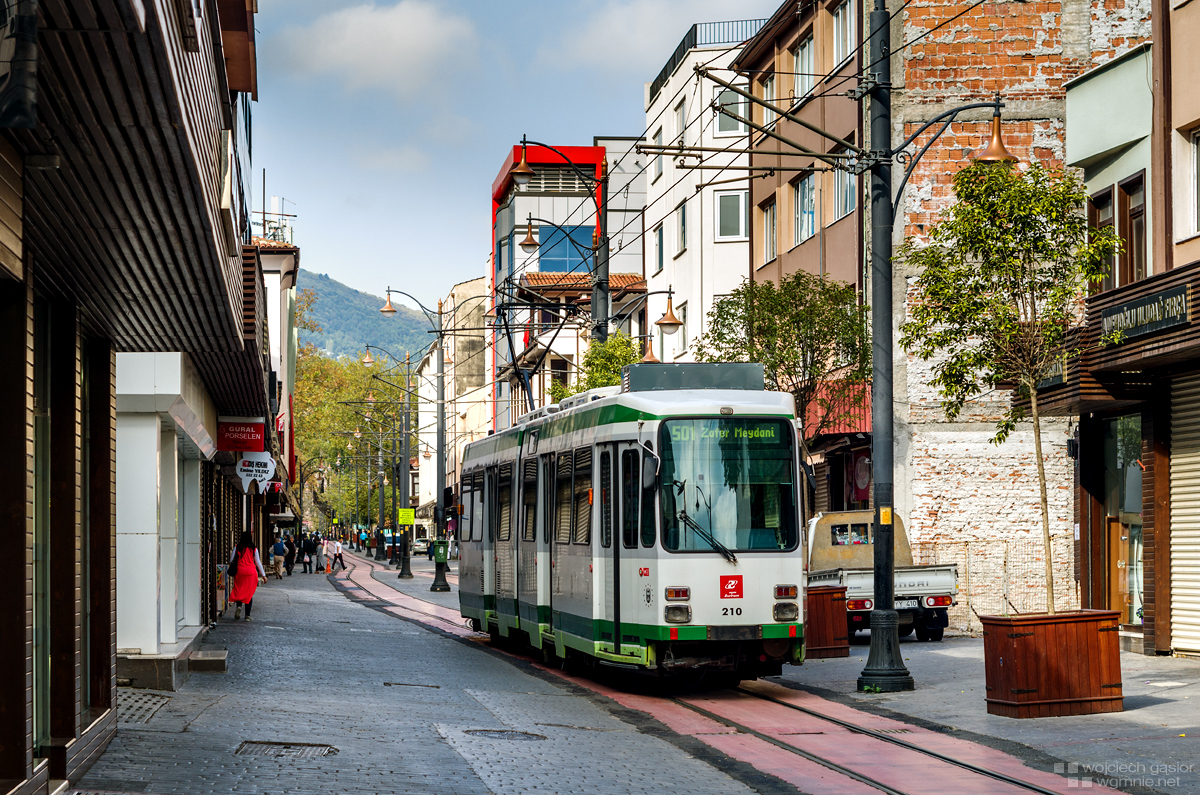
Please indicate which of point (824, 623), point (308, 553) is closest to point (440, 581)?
point (308, 553)

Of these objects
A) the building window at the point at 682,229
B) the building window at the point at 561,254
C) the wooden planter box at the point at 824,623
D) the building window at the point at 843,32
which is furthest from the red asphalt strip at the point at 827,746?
the building window at the point at 561,254

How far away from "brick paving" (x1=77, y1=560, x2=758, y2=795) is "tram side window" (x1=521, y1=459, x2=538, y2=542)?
184 centimetres

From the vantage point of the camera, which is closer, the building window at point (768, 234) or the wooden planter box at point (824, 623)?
the wooden planter box at point (824, 623)

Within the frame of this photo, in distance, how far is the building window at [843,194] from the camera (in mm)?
31297

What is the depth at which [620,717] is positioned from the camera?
1488cm

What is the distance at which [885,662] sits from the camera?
16.5 meters

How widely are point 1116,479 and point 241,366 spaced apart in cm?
1306

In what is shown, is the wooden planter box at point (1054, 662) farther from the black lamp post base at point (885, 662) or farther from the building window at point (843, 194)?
the building window at point (843, 194)

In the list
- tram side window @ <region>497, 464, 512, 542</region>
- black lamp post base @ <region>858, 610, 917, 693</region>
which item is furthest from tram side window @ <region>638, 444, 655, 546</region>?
tram side window @ <region>497, 464, 512, 542</region>

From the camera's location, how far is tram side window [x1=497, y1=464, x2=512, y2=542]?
2194cm

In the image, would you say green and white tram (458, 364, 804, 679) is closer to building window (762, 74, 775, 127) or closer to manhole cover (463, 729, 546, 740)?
manhole cover (463, 729, 546, 740)

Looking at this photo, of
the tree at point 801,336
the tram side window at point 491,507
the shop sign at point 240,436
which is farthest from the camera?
the tree at point 801,336

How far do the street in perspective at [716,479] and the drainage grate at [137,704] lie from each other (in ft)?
0.28

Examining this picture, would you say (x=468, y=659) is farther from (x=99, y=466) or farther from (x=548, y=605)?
(x=99, y=466)
